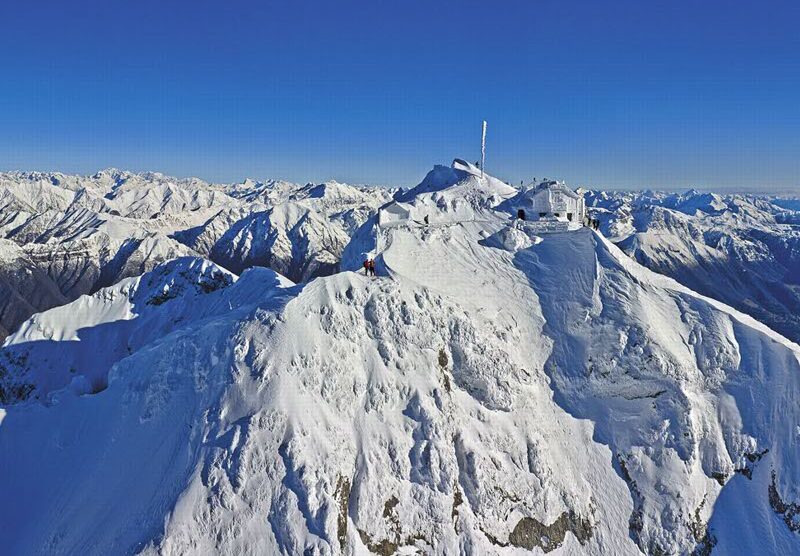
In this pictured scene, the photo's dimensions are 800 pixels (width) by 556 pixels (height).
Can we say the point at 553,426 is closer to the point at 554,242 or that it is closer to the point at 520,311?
the point at 520,311

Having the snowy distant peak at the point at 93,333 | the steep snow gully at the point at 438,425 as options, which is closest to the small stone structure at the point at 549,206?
the steep snow gully at the point at 438,425

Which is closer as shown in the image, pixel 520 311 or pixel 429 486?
pixel 429 486

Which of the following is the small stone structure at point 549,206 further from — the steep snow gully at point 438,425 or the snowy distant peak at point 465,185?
the snowy distant peak at point 465,185

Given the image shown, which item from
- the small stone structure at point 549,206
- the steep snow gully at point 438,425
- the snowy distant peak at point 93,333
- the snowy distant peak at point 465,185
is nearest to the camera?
the steep snow gully at point 438,425

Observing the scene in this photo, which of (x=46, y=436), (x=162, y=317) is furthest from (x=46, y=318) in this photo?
(x=46, y=436)

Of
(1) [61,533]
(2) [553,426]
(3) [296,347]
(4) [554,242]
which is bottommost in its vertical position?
(1) [61,533]

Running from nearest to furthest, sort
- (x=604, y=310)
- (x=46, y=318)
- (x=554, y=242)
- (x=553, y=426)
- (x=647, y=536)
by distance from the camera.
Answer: (x=647, y=536) < (x=553, y=426) < (x=604, y=310) < (x=554, y=242) < (x=46, y=318)

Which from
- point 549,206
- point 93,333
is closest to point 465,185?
point 549,206

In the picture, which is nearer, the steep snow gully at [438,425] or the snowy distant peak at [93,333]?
the steep snow gully at [438,425]

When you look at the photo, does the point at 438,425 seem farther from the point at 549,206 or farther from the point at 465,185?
the point at 465,185
